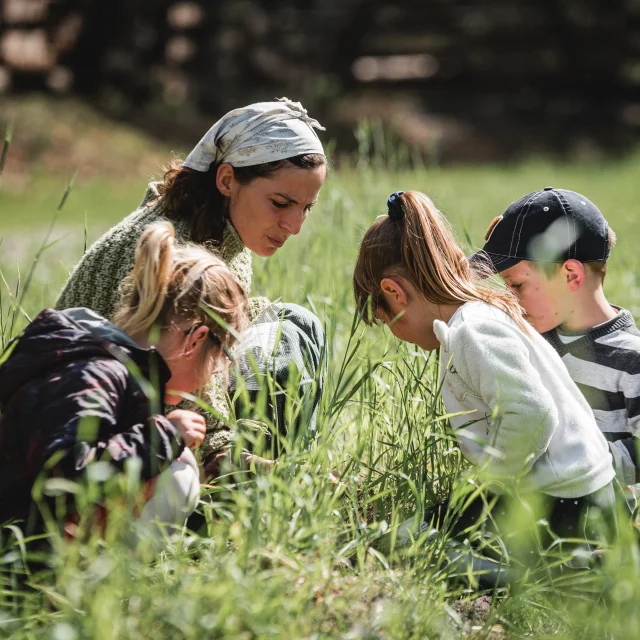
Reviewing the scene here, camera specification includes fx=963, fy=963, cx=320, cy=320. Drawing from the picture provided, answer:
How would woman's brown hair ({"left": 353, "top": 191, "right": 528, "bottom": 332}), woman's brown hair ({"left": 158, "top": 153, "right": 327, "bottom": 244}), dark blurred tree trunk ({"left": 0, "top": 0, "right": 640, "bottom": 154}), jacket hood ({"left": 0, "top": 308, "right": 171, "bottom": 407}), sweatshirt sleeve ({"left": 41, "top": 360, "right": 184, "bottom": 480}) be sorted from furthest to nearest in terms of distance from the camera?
1. dark blurred tree trunk ({"left": 0, "top": 0, "right": 640, "bottom": 154})
2. woman's brown hair ({"left": 158, "top": 153, "right": 327, "bottom": 244})
3. woman's brown hair ({"left": 353, "top": 191, "right": 528, "bottom": 332})
4. jacket hood ({"left": 0, "top": 308, "right": 171, "bottom": 407})
5. sweatshirt sleeve ({"left": 41, "top": 360, "right": 184, "bottom": 480})

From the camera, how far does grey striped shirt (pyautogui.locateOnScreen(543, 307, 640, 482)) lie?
2471 mm

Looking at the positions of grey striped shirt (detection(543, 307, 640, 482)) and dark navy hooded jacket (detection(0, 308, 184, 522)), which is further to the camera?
grey striped shirt (detection(543, 307, 640, 482))

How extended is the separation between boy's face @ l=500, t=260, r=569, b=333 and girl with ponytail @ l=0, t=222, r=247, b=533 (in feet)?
2.86

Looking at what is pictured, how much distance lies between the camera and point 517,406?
2.07 metres

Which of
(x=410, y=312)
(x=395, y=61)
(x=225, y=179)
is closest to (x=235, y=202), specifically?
(x=225, y=179)

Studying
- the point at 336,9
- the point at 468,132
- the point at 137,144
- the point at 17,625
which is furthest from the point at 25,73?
the point at 17,625

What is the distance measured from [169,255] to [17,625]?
2.59 feet

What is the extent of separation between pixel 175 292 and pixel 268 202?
74cm

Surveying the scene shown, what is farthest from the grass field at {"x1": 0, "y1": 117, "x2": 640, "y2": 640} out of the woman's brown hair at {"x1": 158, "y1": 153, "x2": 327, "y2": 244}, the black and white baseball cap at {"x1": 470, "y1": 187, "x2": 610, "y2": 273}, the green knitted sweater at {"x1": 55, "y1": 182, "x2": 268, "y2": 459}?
the woman's brown hair at {"x1": 158, "y1": 153, "x2": 327, "y2": 244}

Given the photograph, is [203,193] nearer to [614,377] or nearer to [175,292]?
[175,292]

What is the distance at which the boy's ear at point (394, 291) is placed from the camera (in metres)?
2.30

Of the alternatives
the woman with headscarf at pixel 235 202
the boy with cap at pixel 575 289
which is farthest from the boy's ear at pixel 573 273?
the woman with headscarf at pixel 235 202

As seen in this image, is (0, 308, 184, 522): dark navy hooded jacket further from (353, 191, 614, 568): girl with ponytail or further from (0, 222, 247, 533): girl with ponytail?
(353, 191, 614, 568): girl with ponytail

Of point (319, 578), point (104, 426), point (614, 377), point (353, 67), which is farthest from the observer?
point (353, 67)
